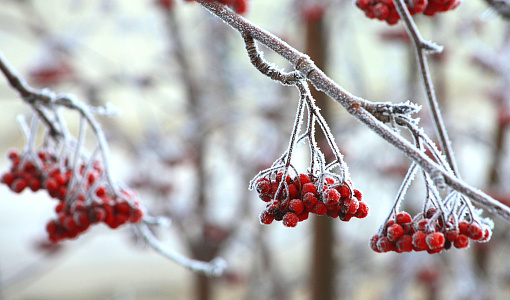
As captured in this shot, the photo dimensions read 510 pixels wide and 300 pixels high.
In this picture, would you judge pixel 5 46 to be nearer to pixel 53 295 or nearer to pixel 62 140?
pixel 53 295

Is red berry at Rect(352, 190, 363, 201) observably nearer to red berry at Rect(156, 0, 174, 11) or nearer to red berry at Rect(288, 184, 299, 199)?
red berry at Rect(288, 184, 299, 199)

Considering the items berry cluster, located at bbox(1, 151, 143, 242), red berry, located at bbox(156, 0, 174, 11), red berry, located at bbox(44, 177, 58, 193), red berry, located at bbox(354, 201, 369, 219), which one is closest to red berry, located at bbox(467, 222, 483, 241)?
red berry, located at bbox(354, 201, 369, 219)

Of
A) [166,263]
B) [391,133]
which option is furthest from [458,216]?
[166,263]

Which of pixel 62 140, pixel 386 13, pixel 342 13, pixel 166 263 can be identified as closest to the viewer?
pixel 386 13

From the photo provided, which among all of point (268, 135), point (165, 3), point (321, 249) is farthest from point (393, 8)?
point (268, 135)

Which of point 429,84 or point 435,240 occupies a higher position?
point 429,84

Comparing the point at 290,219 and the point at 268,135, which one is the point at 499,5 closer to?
the point at 290,219
